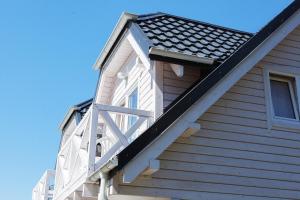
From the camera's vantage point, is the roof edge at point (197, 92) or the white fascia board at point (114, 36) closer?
the roof edge at point (197, 92)

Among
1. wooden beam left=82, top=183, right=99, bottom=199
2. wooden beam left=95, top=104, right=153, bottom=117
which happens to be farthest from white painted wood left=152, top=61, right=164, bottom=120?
wooden beam left=82, top=183, right=99, bottom=199

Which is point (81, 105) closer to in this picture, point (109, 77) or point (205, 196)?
point (109, 77)

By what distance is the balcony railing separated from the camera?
252 inches

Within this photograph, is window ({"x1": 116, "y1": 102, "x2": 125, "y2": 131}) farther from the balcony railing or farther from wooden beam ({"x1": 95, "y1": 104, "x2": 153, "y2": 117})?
wooden beam ({"x1": 95, "y1": 104, "x2": 153, "y2": 117})

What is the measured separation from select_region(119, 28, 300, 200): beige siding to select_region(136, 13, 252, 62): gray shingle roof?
110 centimetres

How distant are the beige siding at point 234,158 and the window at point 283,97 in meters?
0.37

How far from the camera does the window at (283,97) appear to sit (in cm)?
757

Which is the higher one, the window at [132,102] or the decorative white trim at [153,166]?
the window at [132,102]

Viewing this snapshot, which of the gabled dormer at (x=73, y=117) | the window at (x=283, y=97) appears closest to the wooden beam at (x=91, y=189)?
the window at (x=283, y=97)

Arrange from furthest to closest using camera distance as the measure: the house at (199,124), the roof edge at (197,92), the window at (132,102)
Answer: the window at (132,102)
the house at (199,124)
the roof edge at (197,92)

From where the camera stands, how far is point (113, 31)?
9.30m

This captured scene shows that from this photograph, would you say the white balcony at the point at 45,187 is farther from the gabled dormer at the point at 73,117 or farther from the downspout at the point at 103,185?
the downspout at the point at 103,185

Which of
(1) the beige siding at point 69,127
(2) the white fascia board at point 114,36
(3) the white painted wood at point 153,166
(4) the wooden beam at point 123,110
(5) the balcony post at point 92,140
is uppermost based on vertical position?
(2) the white fascia board at point 114,36

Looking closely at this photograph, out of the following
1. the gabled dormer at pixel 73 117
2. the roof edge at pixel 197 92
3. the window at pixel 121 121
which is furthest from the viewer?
the gabled dormer at pixel 73 117
